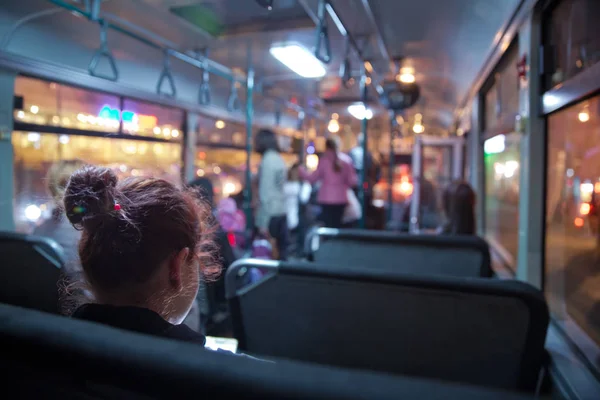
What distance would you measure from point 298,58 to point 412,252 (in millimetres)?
2752

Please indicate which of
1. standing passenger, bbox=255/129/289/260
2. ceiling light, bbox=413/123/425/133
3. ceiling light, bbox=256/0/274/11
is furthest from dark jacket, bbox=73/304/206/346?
ceiling light, bbox=413/123/425/133

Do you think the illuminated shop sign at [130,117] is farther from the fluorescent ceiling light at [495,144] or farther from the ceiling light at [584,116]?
the ceiling light at [584,116]

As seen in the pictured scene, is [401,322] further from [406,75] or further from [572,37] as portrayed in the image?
[406,75]

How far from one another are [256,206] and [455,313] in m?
4.07

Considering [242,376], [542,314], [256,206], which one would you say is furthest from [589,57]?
[256,206]

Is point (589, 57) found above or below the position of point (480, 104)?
below

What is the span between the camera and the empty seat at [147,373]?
585mm

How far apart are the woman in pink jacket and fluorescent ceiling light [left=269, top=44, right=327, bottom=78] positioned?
869 mm

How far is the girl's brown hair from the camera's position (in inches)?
31.9

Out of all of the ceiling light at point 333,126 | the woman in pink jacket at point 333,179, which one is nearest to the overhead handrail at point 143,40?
the woman in pink jacket at point 333,179

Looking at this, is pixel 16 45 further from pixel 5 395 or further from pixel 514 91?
pixel 514 91

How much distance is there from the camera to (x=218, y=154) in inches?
239

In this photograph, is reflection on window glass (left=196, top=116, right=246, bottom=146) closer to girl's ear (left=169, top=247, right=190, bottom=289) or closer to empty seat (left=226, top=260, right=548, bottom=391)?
empty seat (left=226, top=260, right=548, bottom=391)

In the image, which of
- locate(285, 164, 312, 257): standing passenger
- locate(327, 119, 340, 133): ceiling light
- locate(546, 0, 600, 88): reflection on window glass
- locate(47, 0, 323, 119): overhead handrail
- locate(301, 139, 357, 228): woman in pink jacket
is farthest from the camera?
locate(327, 119, 340, 133): ceiling light
